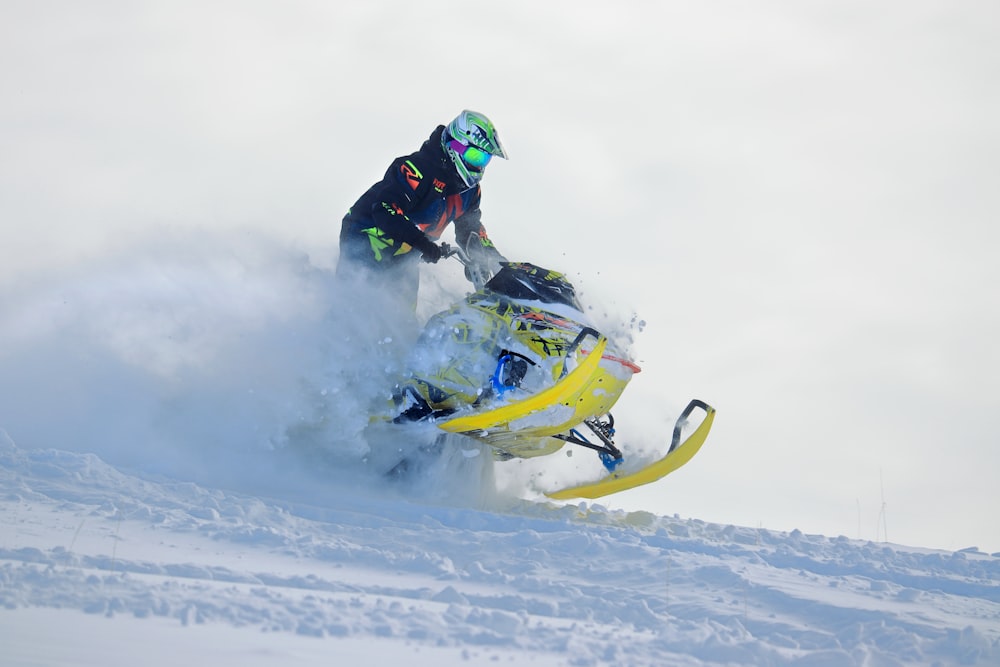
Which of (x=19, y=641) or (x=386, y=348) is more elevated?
(x=386, y=348)

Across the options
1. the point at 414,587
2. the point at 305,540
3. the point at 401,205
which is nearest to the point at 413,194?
the point at 401,205

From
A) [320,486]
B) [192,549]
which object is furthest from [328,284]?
[192,549]

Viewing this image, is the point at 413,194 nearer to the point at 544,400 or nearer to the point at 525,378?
the point at 525,378

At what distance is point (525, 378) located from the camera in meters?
6.81

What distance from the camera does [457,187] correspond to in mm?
8188

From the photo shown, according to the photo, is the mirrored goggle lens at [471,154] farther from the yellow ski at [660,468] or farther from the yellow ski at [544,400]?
the yellow ski at [660,468]

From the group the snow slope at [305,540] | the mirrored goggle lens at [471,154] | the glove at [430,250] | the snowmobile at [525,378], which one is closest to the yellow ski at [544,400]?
the snowmobile at [525,378]

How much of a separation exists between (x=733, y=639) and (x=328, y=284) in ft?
16.4

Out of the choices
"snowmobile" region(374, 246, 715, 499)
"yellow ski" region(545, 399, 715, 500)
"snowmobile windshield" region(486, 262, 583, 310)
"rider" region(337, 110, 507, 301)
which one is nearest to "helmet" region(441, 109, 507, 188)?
"rider" region(337, 110, 507, 301)

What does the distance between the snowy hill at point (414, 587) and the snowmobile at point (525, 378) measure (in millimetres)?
750

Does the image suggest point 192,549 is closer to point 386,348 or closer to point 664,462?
point 386,348

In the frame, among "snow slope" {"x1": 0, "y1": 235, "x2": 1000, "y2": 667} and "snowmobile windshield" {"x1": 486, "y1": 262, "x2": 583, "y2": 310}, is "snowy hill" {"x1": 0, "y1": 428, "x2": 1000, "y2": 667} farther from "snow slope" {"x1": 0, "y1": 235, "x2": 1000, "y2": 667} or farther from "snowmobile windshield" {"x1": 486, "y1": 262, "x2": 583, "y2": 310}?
"snowmobile windshield" {"x1": 486, "y1": 262, "x2": 583, "y2": 310}

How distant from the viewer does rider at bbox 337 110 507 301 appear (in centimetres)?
789

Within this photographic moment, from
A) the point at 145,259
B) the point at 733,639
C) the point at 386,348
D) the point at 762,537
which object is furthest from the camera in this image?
the point at 145,259
